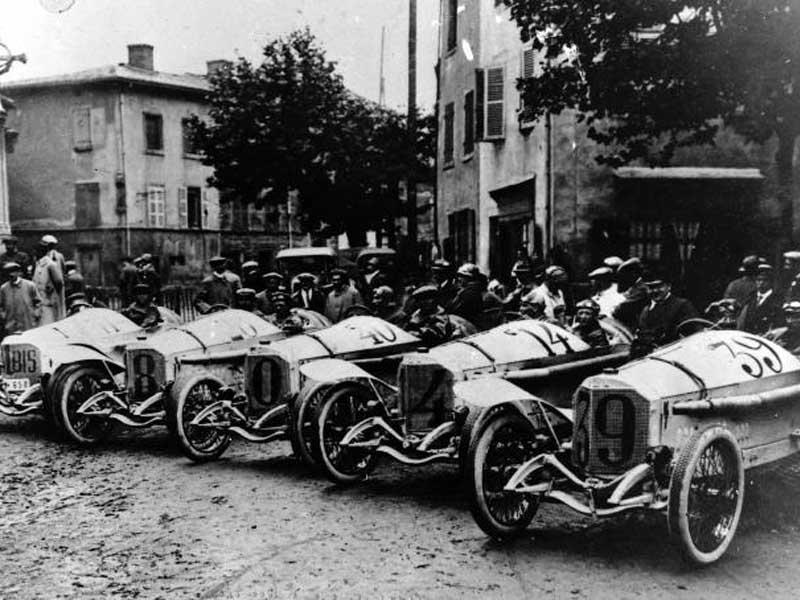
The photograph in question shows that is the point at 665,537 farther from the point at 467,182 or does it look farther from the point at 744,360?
the point at 467,182

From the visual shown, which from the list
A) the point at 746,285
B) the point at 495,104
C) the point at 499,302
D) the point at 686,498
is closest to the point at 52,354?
the point at 499,302

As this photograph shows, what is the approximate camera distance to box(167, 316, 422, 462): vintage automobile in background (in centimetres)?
827

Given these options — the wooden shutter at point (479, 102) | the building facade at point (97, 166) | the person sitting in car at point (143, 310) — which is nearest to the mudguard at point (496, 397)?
the person sitting in car at point (143, 310)

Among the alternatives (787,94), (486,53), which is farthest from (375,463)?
(486,53)

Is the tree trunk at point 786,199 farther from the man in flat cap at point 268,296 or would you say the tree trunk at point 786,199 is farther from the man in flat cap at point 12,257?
the man in flat cap at point 12,257

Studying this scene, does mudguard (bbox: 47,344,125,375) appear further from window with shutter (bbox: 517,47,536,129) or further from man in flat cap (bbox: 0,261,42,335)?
window with shutter (bbox: 517,47,536,129)

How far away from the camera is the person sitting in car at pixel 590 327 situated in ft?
29.2

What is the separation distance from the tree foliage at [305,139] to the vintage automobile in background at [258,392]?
23089 mm

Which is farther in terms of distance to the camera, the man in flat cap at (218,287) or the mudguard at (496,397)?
the man in flat cap at (218,287)

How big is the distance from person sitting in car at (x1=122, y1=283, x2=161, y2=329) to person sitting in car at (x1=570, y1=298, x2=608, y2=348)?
4950mm

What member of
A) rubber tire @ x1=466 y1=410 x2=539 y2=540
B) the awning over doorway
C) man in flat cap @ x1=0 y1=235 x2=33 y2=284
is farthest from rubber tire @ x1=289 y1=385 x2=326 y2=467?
the awning over doorway

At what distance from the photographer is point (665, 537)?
6.12m

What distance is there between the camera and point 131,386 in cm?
962

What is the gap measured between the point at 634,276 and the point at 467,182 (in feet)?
45.6
